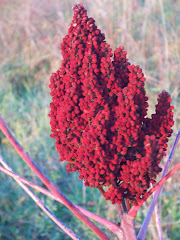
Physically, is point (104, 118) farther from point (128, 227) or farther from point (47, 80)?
point (47, 80)

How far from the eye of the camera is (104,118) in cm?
77

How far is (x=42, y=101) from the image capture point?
3766 millimetres

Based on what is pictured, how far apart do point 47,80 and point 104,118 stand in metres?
3.50

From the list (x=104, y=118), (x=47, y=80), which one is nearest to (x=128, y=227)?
(x=104, y=118)

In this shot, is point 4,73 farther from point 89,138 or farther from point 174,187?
point 89,138

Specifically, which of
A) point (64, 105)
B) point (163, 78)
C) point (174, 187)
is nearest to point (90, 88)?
point (64, 105)

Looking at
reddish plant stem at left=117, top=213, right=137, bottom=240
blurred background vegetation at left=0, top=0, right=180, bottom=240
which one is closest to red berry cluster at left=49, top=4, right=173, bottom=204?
reddish plant stem at left=117, top=213, right=137, bottom=240

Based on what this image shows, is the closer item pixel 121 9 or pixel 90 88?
pixel 90 88

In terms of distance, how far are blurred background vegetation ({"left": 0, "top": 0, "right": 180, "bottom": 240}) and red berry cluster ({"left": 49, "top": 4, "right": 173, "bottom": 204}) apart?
4.49ft

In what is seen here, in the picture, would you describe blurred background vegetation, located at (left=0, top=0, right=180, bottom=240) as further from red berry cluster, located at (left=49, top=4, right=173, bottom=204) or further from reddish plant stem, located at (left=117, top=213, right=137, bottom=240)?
red berry cluster, located at (left=49, top=4, right=173, bottom=204)

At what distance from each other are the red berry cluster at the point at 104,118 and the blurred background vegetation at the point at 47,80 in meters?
1.37

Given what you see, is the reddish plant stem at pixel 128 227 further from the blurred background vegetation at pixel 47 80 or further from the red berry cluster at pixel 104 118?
the blurred background vegetation at pixel 47 80

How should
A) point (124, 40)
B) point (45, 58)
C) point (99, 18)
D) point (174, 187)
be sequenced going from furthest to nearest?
point (45, 58), point (99, 18), point (124, 40), point (174, 187)

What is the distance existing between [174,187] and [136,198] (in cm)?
179
